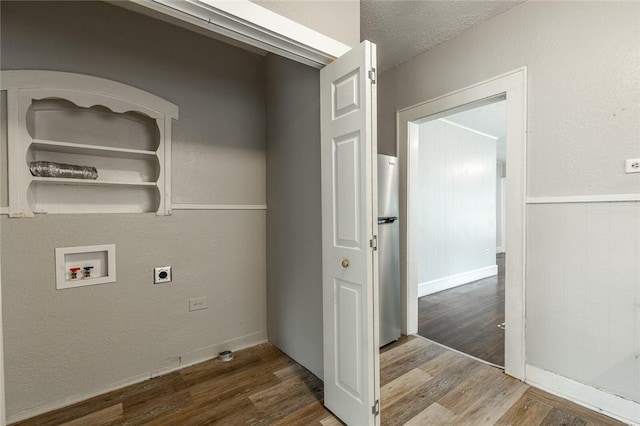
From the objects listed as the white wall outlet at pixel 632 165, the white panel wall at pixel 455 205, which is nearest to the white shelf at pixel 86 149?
the white wall outlet at pixel 632 165

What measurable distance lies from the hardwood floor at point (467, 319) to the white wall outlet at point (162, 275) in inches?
94.5

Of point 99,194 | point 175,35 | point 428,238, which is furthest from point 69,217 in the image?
point 428,238

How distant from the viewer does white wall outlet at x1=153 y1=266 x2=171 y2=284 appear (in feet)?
7.41

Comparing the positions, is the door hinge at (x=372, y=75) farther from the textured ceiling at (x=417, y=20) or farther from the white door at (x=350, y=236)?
the textured ceiling at (x=417, y=20)

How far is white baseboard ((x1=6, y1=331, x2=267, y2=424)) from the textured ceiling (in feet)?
9.41

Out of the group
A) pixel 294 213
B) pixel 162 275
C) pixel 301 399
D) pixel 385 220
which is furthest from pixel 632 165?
pixel 162 275

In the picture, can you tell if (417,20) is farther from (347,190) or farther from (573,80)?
(347,190)

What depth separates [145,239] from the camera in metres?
2.22

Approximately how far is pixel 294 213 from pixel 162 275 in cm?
113

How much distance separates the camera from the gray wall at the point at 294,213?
2.12 m

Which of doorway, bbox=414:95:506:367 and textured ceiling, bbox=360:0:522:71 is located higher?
textured ceiling, bbox=360:0:522:71

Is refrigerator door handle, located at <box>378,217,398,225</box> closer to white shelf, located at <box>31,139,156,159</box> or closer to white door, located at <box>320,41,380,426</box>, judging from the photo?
white door, located at <box>320,41,380,426</box>

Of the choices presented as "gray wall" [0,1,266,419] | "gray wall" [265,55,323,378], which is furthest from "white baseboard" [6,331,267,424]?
"gray wall" [265,55,323,378]

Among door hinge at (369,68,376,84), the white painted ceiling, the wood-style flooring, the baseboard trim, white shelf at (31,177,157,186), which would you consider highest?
the white painted ceiling
